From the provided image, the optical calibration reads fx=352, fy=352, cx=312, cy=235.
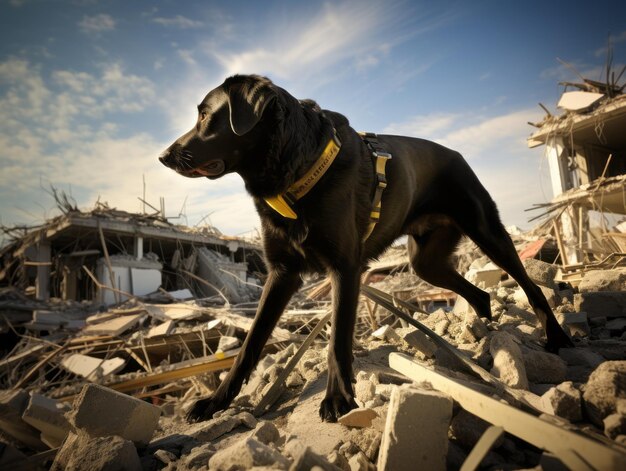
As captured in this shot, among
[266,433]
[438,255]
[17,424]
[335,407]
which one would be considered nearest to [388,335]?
[438,255]

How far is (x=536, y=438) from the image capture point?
1.03 meters

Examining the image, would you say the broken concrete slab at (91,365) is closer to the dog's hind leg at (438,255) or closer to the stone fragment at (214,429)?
the stone fragment at (214,429)

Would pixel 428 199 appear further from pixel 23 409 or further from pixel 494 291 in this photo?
pixel 23 409

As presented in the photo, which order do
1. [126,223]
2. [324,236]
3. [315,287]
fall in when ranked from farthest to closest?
[126,223]
[315,287]
[324,236]

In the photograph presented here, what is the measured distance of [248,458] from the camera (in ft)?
3.86

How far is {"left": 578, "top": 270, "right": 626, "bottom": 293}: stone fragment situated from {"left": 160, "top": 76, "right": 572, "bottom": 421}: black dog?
48.0 inches

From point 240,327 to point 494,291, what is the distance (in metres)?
4.18

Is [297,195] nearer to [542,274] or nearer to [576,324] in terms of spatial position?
[576,324]

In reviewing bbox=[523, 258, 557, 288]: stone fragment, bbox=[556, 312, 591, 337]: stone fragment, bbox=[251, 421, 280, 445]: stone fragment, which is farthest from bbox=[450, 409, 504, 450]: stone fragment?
bbox=[523, 258, 557, 288]: stone fragment

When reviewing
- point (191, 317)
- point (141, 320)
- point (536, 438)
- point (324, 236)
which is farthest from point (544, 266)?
point (141, 320)

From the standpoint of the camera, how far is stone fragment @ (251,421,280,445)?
60.1 inches

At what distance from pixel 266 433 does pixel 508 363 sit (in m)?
1.29

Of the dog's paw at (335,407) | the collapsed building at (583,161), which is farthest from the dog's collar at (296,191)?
the collapsed building at (583,161)

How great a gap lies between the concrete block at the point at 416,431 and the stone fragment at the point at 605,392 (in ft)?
2.12
